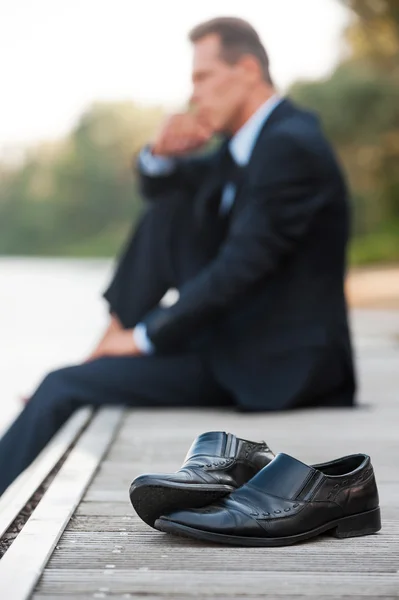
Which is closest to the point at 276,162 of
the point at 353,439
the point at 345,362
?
the point at 345,362

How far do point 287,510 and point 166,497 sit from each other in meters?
0.22

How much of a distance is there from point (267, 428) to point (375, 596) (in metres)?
1.43

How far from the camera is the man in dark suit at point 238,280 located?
316 centimetres

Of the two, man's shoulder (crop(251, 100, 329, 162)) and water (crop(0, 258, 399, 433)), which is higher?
man's shoulder (crop(251, 100, 329, 162))

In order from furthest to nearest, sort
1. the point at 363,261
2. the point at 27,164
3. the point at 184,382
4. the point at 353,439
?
1. the point at 27,164
2. the point at 363,261
3. the point at 184,382
4. the point at 353,439

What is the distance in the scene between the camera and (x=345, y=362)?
3.27 m

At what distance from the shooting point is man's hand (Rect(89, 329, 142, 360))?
3.37 metres

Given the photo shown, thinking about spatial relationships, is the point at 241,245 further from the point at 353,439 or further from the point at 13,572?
the point at 13,572

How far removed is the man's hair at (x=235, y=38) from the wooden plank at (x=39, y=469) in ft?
3.88

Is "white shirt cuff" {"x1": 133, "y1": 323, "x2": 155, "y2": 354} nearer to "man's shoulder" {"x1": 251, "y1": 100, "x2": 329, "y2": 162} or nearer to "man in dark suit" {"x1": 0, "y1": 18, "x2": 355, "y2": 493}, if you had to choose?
"man in dark suit" {"x1": 0, "y1": 18, "x2": 355, "y2": 493}

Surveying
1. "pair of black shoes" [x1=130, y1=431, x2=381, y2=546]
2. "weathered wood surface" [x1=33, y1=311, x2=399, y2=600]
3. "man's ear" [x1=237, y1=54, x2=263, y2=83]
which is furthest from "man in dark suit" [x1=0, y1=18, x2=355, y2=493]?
"pair of black shoes" [x1=130, y1=431, x2=381, y2=546]

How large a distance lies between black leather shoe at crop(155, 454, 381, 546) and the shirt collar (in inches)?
59.7

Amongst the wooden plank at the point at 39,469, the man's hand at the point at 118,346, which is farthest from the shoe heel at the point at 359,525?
the man's hand at the point at 118,346

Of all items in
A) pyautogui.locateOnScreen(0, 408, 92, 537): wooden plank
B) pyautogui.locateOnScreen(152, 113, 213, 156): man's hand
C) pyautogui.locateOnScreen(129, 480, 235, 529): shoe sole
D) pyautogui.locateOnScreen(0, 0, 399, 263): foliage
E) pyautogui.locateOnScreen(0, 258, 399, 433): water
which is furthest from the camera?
pyautogui.locateOnScreen(0, 0, 399, 263): foliage
